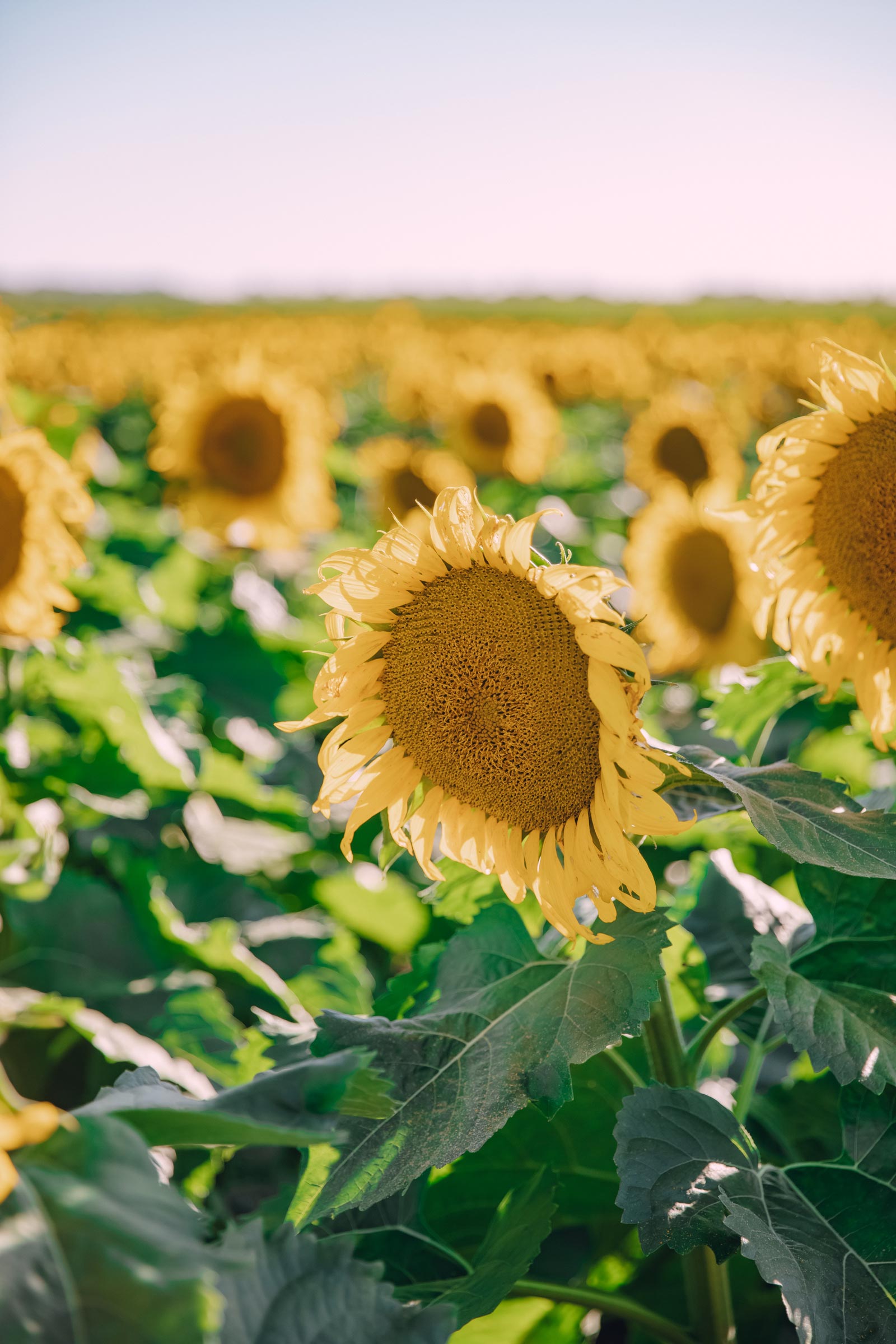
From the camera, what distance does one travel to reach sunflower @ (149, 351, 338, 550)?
4805 millimetres

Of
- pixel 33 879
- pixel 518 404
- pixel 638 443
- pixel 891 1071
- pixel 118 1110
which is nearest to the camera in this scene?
pixel 118 1110

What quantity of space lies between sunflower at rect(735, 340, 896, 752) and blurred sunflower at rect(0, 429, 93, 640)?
1758 mm

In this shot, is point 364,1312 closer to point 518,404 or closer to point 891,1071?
point 891,1071

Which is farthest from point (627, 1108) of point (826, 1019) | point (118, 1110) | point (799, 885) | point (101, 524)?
point (101, 524)

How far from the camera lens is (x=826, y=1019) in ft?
3.66

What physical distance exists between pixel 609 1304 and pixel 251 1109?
75 centimetres

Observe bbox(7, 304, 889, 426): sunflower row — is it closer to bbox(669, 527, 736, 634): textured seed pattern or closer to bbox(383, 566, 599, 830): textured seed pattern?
bbox(669, 527, 736, 634): textured seed pattern

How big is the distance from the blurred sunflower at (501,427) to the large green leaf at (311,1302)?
602 centimetres

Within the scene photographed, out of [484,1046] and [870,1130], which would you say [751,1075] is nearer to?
[870,1130]

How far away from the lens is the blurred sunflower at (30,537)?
252 centimetres

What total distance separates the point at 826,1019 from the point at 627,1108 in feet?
0.78

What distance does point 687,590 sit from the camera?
13.7 ft

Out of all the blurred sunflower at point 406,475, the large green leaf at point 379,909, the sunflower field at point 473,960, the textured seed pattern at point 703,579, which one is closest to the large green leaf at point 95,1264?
the sunflower field at point 473,960

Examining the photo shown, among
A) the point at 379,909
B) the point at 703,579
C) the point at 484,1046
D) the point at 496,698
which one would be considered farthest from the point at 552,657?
the point at 703,579
